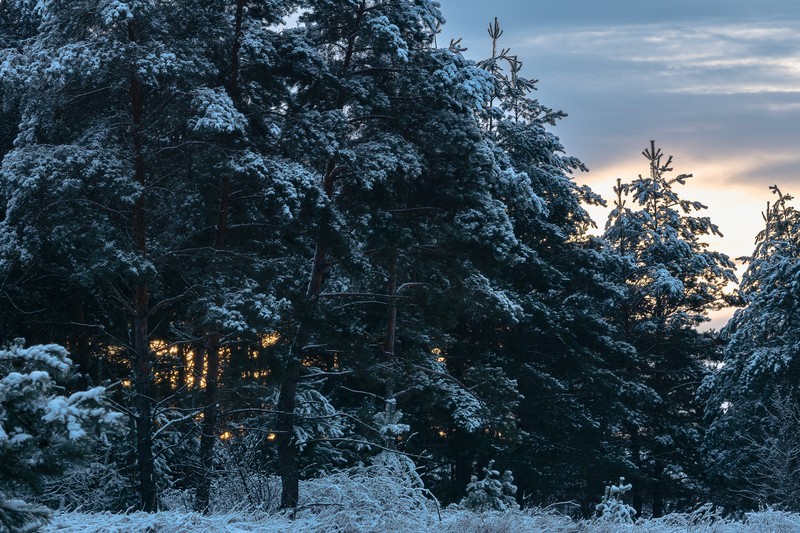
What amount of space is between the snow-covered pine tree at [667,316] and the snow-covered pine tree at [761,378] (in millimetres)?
2312

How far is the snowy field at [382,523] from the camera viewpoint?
8984 mm

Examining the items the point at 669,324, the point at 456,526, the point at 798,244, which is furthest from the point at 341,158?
the point at 669,324

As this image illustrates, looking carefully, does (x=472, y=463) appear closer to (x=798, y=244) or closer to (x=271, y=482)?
(x=798, y=244)

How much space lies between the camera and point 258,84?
16.3 meters

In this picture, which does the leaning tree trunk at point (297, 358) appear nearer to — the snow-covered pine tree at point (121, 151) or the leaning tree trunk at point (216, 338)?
the leaning tree trunk at point (216, 338)

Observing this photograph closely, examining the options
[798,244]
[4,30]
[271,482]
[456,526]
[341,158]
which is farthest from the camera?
[798,244]

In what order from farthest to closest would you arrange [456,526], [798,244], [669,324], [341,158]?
[669,324]
[798,244]
[341,158]
[456,526]

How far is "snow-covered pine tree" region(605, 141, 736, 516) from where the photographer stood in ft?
102

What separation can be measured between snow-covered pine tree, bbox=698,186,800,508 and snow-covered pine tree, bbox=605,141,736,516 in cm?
231

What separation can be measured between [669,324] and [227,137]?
67.7ft

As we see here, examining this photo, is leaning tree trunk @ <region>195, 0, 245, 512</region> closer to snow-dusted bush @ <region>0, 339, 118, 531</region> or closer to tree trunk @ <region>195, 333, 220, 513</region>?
tree trunk @ <region>195, 333, 220, 513</region>

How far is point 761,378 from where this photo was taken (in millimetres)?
25250

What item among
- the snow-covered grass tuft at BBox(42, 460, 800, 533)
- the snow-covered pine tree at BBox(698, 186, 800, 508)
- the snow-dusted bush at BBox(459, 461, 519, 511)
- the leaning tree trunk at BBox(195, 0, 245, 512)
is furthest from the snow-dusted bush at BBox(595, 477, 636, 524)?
the snow-covered pine tree at BBox(698, 186, 800, 508)

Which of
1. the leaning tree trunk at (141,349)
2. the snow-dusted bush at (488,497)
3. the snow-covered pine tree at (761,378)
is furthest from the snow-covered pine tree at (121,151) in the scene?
the snow-covered pine tree at (761,378)
